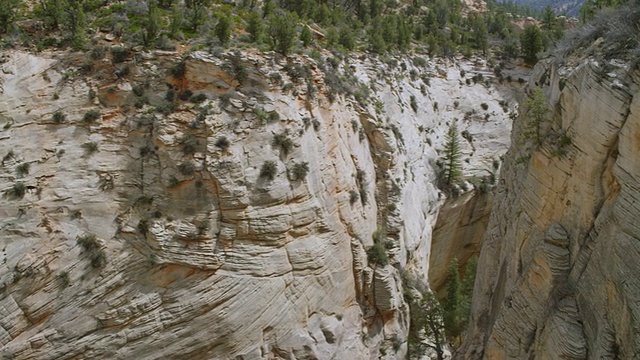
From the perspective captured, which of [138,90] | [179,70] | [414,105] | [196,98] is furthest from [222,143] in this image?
[414,105]

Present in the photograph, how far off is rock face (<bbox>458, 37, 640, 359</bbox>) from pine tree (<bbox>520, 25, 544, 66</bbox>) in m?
30.6

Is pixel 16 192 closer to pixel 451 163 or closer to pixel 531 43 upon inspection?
pixel 451 163

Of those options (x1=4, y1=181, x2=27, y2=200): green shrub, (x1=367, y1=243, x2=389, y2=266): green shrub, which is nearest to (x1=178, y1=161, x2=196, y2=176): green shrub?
(x1=4, y1=181, x2=27, y2=200): green shrub

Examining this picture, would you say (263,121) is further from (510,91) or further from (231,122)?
(510,91)

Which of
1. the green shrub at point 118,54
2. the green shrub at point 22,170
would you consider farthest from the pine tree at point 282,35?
the green shrub at point 22,170

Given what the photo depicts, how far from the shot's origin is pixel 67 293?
18.9 meters

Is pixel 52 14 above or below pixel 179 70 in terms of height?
above

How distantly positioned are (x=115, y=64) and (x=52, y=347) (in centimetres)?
1310

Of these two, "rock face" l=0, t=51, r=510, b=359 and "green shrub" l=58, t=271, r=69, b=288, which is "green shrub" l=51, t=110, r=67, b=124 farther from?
"green shrub" l=58, t=271, r=69, b=288

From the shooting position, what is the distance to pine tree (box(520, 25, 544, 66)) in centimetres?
4166

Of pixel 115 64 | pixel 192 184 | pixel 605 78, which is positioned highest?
pixel 605 78

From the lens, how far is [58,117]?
21.5m

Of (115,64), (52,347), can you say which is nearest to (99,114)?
(115,64)

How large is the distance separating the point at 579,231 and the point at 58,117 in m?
20.7
